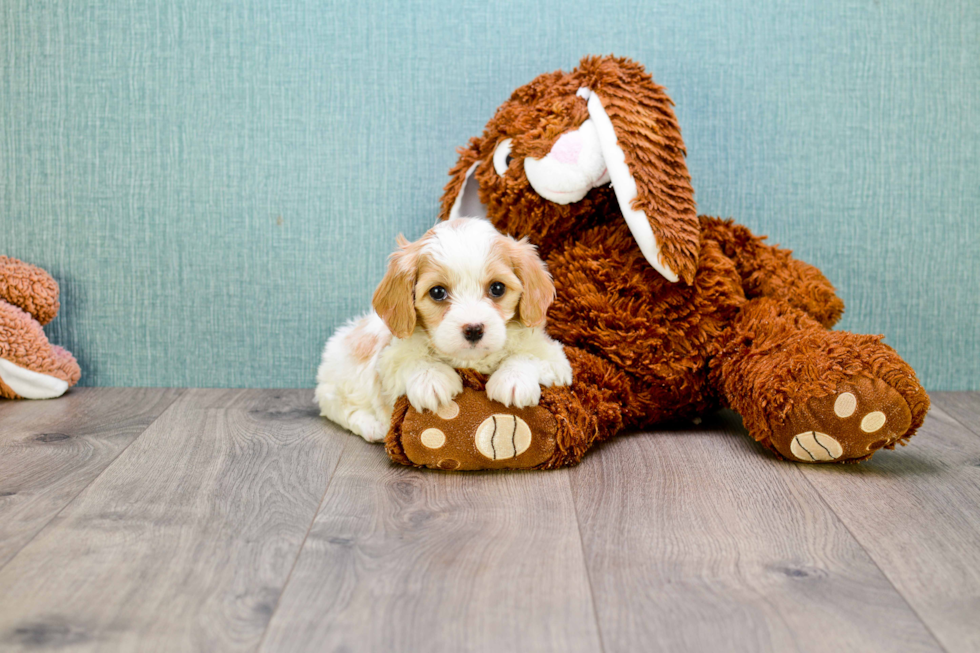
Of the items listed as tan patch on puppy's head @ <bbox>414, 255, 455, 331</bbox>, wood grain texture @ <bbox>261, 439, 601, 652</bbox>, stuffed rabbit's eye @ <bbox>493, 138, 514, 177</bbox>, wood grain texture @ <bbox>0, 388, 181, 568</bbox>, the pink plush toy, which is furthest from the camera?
the pink plush toy

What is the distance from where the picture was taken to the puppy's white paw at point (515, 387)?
4.27 ft

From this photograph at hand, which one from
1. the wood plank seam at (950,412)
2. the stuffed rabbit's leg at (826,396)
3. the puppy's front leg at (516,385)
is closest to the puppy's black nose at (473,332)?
the puppy's front leg at (516,385)

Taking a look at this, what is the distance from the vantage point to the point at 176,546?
1058 millimetres

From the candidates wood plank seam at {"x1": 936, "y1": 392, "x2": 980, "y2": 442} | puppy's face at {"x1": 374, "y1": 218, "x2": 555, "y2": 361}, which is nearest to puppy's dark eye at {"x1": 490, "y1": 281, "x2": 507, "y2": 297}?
puppy's face at {"x1": 374, "y1": 218, "x2": 555, "y2": 361}

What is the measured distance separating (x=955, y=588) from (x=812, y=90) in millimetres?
1210

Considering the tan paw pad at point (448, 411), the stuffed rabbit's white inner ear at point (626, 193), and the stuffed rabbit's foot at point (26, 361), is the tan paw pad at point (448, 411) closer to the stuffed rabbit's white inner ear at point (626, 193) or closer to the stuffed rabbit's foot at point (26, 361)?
the stuffed rabbit's white inner ear at point (626, 193)

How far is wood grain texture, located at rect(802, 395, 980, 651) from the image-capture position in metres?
0.92

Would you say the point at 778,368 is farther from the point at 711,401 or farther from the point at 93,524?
the point at 93,524

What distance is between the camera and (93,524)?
3.70 ft

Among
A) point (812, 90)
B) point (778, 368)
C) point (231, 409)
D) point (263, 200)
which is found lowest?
point (231, 409)

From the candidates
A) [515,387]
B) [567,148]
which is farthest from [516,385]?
[567,148]

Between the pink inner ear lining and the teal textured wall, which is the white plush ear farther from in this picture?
the pink inner ear lining

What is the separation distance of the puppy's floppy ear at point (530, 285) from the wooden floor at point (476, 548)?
26 centimetres

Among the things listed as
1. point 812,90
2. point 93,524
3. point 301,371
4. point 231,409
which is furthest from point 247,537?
point 812,90
